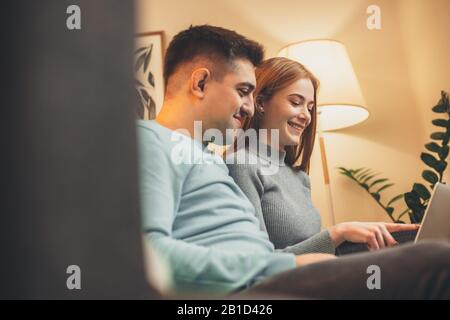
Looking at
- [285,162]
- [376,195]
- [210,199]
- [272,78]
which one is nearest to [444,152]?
[376,195]

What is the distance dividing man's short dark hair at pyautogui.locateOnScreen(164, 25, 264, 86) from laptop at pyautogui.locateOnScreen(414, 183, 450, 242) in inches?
18.9

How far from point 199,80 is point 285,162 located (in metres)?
0.49

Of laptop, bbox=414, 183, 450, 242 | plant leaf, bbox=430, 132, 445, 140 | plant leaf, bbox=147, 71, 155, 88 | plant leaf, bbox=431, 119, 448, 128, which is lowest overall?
laptop, bbox=414, 183, 450, 242

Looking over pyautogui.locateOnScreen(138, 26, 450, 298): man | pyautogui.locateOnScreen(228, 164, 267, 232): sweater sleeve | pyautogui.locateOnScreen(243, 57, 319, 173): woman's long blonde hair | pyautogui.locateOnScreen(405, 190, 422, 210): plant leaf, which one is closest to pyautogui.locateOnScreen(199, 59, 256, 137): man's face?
pyautogui.locateOnScreen(138, 26, 450, 298): man

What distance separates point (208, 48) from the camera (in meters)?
1.01

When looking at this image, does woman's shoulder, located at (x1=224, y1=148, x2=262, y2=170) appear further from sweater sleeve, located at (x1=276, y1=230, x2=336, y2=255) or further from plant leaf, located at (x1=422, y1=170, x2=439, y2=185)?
A: plant leaf, located at (x1=422, y1=170, x2=439, y2=185)

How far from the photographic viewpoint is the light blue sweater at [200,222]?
1.80 feet

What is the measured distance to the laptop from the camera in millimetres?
990

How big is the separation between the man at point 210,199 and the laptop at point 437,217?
0.34 metres

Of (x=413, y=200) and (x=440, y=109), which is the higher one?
(x=440, y=109)

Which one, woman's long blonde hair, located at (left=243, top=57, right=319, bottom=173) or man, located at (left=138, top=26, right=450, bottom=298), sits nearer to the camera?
man, located at (left=138, top=26, right=450, bottom=298)

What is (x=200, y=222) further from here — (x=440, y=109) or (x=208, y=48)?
(x=440, y=109)

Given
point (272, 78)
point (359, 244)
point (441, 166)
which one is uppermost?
point (272, 78)

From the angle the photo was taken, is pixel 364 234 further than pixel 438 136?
No
